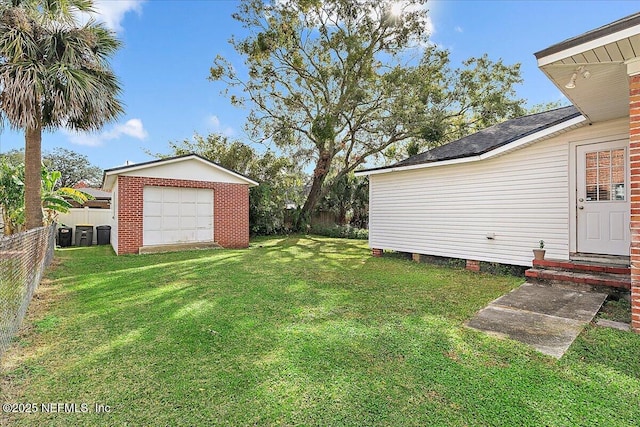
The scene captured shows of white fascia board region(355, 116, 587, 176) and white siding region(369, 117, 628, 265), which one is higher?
white fascia board region(355, 116, 587, 176)

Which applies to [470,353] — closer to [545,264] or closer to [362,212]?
[545,264]

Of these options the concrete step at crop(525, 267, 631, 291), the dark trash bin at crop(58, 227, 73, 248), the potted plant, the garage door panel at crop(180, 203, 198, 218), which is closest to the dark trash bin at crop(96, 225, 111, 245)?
the dark trash bin at crop(58, 227, 73, 248)

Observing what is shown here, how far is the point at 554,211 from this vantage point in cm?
684

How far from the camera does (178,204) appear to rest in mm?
11391

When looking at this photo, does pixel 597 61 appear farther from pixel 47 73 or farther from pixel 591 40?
pixel 47 73

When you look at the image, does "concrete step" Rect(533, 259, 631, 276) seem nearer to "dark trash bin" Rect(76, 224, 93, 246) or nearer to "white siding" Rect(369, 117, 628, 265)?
"white siding" Rect(369, 117, 628, 265)

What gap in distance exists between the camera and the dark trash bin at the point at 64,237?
12.5m

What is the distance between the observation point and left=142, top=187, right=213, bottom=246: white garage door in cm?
1083

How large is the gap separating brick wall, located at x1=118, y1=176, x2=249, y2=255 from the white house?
18.5 ft

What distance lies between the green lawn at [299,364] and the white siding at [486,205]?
2.83 metres

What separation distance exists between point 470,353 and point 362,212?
17.8 meters

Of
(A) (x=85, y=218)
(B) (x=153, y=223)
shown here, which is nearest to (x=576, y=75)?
(B) (x=153, y=223)

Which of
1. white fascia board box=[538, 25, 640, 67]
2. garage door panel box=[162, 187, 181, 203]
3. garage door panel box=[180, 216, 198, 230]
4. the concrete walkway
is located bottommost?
the concrete walkway

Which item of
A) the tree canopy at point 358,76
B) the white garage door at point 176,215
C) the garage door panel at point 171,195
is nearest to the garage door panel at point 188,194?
the white garage door at point 176,215
